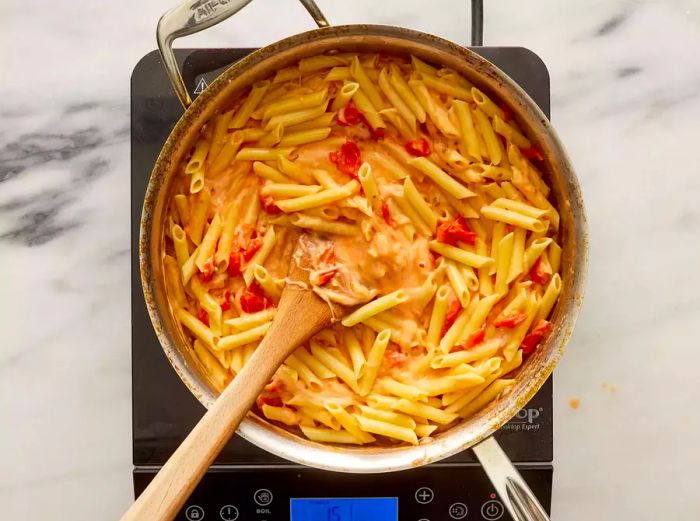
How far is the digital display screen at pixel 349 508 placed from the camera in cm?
132

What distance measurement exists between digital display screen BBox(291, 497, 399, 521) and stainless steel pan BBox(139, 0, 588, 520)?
0.48ft

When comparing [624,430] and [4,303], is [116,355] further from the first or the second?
[624,430]

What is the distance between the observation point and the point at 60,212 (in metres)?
1.43

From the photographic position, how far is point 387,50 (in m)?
1.22

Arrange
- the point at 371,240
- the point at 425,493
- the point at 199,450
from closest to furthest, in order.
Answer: the point at 199,450
the point at 371,240
the point at 425,493

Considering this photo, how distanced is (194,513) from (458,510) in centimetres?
43

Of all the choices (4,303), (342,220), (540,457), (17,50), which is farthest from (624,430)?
(17,50)

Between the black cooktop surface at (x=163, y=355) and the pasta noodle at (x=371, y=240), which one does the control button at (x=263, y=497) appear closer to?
the black cooktop surface at (x=163, y=355)

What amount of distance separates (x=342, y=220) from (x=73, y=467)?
68 centimetres

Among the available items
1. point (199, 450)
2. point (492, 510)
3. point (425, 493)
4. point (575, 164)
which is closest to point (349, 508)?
point (425, 493)

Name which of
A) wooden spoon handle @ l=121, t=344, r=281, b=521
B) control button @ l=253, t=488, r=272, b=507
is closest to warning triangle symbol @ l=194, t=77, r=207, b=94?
wooden spoon handle @ l=121, t=344, r=281, b=521

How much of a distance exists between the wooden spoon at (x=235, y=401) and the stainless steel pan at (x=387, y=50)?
0.06m

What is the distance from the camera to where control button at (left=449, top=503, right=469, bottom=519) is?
133 cm

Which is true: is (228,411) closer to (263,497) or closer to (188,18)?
(263,497)
